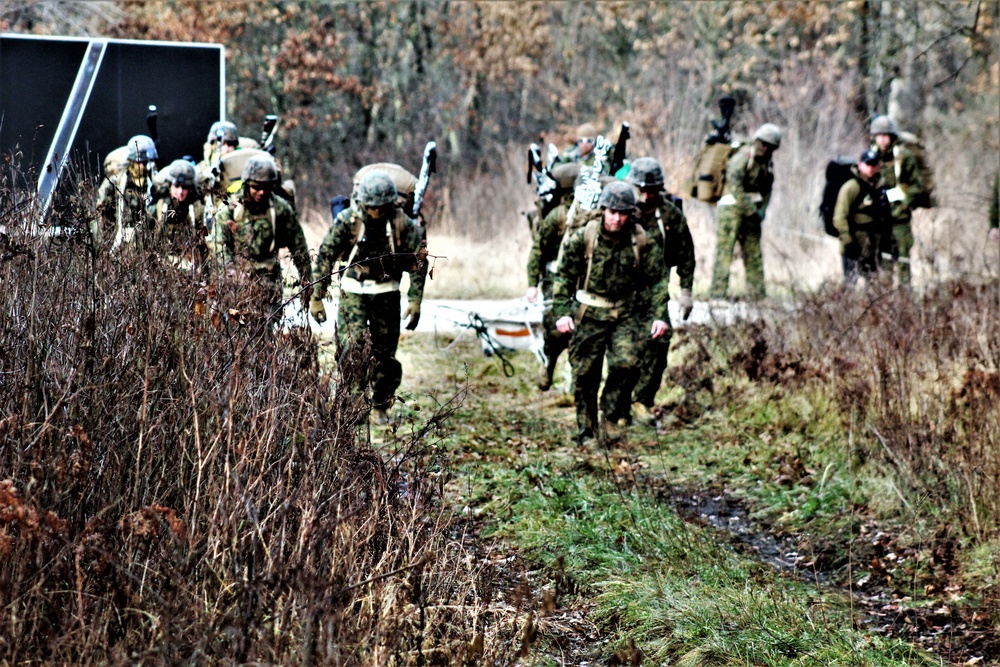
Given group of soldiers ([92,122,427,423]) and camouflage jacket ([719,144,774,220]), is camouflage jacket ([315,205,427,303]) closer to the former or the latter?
group of soldiers ([92,122,427,423])

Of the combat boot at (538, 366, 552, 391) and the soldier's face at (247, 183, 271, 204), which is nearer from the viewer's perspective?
the soldier's face at (247, 183, 271, 204)

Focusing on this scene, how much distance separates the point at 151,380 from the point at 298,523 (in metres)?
0.80

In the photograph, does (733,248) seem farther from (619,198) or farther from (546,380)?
(619,198)

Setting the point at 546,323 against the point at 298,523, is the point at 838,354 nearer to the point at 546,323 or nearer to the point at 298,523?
the point at 546,323

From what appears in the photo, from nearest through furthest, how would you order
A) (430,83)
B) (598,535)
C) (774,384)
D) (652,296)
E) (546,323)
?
(598,535) → (652,296) → (774,384) → (546,323) → (430,83)

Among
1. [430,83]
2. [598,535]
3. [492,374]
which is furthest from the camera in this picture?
[430,83]

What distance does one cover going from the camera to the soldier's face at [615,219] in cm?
843

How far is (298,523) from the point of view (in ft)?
14.4

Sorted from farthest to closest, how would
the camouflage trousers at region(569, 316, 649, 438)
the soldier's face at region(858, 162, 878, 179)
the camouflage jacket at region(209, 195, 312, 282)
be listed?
the soldier's face at region(858, 162, 878, 179)
the camouflage jacket at region(209, 195, 312, 282)
the camouflage trousers at region(569, 316, 649, 438)

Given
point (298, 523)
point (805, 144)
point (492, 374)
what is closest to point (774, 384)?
point (492, 374)

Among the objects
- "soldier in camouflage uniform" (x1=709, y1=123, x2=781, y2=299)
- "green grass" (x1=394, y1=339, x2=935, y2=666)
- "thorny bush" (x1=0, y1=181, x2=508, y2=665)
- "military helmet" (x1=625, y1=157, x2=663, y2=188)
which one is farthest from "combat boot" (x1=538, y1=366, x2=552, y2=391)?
"thorny bush" (x1=0, y1=181, x2=508, y2=665)

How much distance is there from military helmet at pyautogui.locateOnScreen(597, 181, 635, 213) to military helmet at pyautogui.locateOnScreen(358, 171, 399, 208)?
149 centimetres

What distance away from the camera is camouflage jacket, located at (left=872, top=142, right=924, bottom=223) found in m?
12.8

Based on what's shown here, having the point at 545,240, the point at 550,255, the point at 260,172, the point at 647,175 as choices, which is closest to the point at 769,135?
the point at 550,255
